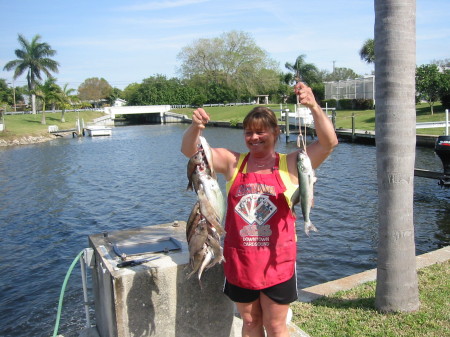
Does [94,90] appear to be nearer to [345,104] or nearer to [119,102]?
[119,102]

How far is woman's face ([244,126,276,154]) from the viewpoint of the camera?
136 inches

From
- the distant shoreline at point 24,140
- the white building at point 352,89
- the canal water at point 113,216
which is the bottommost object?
the canal water at point 113,216

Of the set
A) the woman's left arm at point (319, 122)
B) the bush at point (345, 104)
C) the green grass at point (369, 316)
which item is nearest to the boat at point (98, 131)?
the bush at point (345, 104)

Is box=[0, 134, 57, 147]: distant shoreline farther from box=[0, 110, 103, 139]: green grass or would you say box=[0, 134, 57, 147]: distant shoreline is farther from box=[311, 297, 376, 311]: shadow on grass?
Answer: box=[311, 297, 376, 311]: shadow on grass

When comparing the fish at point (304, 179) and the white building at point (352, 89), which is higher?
the white building at point (352, 89)

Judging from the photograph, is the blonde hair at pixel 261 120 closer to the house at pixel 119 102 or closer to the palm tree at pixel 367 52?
the palm tree at pixel 367 52

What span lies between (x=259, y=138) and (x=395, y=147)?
2393 millimetres

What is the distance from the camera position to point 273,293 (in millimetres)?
3379

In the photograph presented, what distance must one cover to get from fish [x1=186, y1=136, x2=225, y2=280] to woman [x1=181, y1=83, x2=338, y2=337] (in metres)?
0.13

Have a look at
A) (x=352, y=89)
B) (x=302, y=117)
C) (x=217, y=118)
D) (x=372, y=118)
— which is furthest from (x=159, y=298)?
(x=217, y=118)

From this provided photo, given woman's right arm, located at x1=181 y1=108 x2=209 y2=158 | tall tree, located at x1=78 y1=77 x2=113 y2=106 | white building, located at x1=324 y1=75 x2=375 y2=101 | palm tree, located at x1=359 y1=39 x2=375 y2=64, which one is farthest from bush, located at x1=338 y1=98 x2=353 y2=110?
tall tree, located at x1=78 y1=77 x2=113 y2=106

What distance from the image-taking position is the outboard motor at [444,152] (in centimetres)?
1414

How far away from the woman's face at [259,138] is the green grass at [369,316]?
106 inches

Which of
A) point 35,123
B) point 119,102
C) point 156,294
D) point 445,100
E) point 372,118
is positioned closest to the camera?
point 156,294
